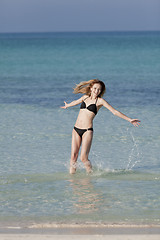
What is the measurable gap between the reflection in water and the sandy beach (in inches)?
26.4

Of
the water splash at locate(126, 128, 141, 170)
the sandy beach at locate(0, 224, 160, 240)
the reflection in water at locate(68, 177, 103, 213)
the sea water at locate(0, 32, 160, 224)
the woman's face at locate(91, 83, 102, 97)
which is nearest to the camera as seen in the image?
the sandy beach at locate(0, 224, 160, 240)

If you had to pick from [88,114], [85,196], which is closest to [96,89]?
[88,114]

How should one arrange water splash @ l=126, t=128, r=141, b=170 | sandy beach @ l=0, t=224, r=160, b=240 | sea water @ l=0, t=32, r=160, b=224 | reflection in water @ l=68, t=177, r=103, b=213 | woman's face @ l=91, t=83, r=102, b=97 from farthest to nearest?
water splash @ l=126, t=128, r=141, b=170, woman's face @ l=91, t=83, r=102, b=97, reflection in water @ l=68, t=177, r=103, b=213, sea water @ l=0, t=32, r=160, b=224, sandy beach @ l=0, t=224, r=160, b=240

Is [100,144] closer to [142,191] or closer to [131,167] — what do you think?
[131,167]

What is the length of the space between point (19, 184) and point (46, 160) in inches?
61.7

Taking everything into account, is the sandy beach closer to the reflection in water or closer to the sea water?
the sea water

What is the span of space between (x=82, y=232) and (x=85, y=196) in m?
1.47

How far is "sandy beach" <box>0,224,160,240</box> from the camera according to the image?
4.88m

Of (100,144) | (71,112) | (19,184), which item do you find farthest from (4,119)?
(19,184)

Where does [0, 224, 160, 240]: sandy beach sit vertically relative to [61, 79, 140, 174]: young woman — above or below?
below

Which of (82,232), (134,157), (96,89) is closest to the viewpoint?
(82,232)

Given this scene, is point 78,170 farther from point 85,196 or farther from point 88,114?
point 85,196

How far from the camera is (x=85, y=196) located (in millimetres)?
6676

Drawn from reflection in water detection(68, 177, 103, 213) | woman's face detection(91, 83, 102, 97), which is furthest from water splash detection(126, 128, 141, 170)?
woman's face detection(91, 83, 102, 97)
